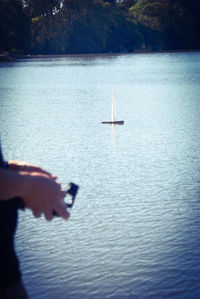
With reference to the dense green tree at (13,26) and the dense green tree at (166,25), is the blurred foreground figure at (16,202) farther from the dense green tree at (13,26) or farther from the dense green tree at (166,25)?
the dense green tree at (166,25)

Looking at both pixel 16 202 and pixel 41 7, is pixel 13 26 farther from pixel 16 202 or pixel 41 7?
pixel 16 202

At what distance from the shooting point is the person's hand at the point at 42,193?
5.74ft

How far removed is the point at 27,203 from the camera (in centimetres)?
183

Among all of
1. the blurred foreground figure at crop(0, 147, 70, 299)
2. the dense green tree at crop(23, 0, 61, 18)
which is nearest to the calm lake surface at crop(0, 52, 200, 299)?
the blurred foreground figure at crop(0, 147, 70, 299)

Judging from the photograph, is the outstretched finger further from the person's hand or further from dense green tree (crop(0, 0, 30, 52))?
dense green tree (crop(0, 0, 30, 52))

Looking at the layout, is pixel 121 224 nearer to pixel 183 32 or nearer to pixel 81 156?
pixel 81 156

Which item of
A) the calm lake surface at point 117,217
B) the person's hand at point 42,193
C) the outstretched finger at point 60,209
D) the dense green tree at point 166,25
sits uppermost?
the person's hand at point 42,193

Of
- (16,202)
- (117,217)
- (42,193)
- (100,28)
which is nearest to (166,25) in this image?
(100,28)

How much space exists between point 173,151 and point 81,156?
2.30 metres

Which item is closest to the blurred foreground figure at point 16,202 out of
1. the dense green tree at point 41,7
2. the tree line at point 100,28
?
the tree line at point 100,28

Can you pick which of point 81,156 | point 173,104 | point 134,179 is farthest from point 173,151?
point 173,104

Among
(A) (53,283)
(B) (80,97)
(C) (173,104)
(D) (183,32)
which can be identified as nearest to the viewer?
(A) (53,283)

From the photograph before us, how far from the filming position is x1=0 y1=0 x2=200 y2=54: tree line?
399 ft

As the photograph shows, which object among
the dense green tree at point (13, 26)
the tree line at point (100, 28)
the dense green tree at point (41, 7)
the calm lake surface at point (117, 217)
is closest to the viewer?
the calm lake surface at point (117, 217)
